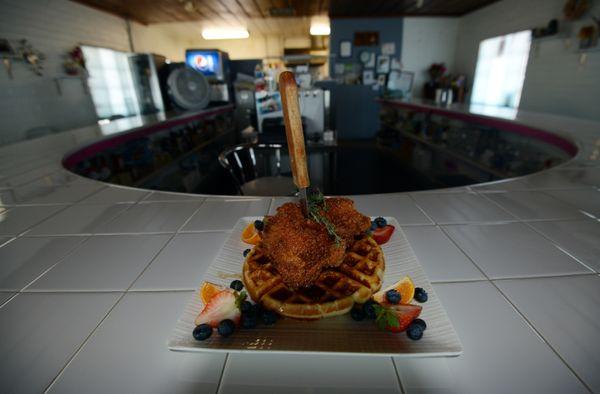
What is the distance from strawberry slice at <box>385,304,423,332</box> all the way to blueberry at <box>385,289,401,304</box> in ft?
0.09

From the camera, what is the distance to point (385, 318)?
0.57m

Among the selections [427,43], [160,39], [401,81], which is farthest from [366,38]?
[160,39]

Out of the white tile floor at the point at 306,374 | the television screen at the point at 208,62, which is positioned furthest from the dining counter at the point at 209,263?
the television screen at the point at 208,62

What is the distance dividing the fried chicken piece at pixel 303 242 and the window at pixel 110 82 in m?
7.79

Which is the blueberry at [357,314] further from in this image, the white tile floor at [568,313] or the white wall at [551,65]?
the white wall at [551,65]

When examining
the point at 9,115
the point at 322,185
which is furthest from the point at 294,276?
the point at 9,115

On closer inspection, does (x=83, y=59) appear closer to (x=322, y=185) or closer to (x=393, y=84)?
(x=322, y=185)

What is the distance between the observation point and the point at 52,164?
6.66 ft

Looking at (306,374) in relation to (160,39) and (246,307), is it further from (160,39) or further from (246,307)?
(160,39)

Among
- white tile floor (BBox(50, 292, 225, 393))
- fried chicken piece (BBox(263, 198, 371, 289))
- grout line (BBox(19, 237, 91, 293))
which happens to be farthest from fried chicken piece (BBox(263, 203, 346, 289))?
grout line (BBox(19, 237, 91, 293))

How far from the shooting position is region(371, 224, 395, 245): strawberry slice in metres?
0.90

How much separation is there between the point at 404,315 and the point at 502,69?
895 centimetres

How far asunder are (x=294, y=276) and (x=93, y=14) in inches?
355

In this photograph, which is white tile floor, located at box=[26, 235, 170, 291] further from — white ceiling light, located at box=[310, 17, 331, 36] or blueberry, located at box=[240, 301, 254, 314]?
white ceiling light, located at box=[310, 17, 331, 36]
